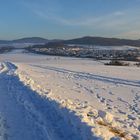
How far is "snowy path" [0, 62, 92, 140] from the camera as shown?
9250mm

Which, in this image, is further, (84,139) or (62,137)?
(62,137)

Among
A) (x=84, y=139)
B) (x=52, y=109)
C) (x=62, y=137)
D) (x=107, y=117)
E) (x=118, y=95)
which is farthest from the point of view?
(x=118, y=95)

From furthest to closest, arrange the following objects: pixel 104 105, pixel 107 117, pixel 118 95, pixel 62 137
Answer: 1. pixel 118 95
2. pixel 104 105
3. pixel 107 117
4. pixel 62 137

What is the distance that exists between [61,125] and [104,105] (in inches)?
192

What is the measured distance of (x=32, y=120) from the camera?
36.2ft

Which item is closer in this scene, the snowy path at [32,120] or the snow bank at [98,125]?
the snow bank at [98,125]

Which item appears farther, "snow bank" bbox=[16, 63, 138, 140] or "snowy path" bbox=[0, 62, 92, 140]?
"snowy path" bbox=[0, 62, 92, 140]

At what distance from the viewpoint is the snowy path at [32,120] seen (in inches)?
364

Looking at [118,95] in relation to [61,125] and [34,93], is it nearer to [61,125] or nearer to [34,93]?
[34,93]

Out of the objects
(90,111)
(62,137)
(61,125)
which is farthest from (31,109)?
(62,137)

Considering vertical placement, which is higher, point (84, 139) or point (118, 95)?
point (84, 139)

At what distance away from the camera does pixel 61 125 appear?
1013 cm

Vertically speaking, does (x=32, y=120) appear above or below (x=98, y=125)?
below

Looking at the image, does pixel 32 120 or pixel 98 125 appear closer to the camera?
pixel 98 125
